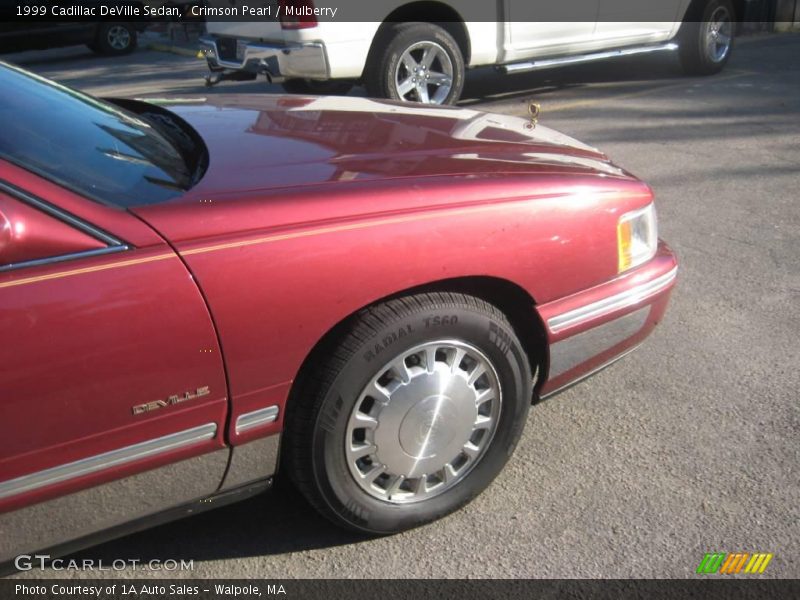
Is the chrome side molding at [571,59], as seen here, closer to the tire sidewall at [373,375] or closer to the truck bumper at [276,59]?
the truck bumper at [276,59]

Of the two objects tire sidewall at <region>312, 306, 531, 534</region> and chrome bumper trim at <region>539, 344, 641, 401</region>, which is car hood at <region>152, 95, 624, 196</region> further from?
chrome bumper trim at <region>539, 344, 641, 401</region>

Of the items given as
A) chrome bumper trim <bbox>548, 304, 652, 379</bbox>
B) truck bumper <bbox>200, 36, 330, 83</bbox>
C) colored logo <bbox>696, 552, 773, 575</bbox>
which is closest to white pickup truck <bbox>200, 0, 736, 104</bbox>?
truck bumper <bbox>200, 36, 330, 83</bbox>

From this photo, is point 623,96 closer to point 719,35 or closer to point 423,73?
point 719,35

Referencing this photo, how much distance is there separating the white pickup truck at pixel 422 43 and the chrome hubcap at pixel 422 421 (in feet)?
16.2

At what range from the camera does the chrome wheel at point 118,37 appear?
13.9 meters

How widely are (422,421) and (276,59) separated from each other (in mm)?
5135

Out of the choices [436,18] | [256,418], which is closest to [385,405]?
[256,418]

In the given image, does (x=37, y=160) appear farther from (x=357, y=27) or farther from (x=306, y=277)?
(x=357, y=27)

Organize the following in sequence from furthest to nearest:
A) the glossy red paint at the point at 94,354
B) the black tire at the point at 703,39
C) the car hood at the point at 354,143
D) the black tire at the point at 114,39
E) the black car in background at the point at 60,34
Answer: the black tire at the point at 114,39 < the black car in background at the point at 60,34 < the black tire at the point at 703,39 < the car hood at the point at 354,143 < the glossy red paint at the point at 94,354

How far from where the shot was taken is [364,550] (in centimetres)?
251

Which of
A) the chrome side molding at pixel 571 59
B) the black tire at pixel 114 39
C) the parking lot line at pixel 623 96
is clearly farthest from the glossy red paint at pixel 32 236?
the black tire at pixel 114 39

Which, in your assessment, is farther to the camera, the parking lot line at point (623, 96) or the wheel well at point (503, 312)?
the parking lot line at point (623, 96)

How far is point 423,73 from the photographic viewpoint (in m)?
7.39

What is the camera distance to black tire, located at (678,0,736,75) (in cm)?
874
